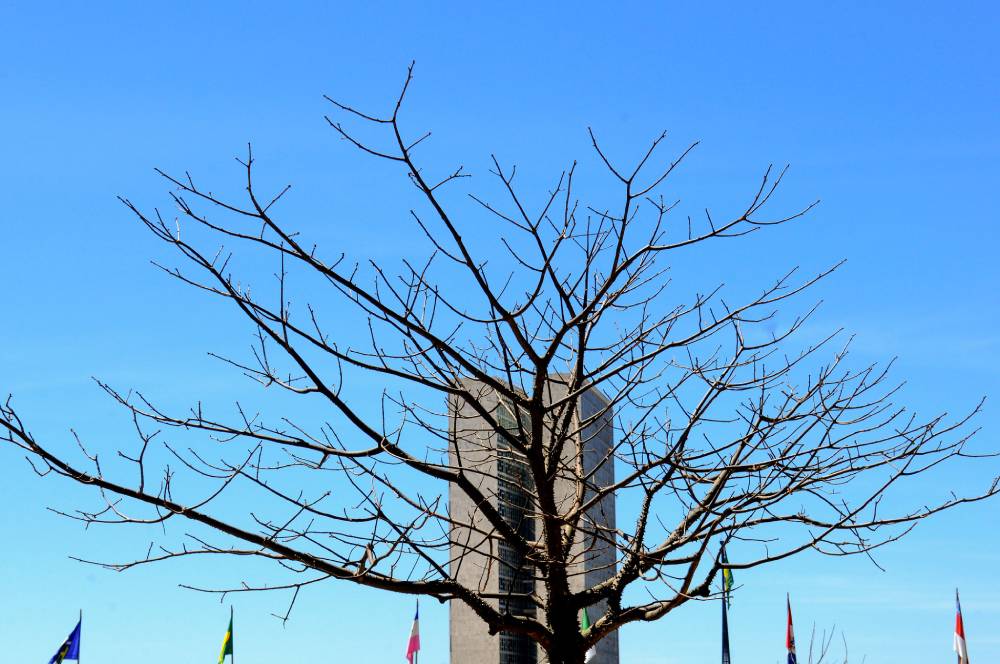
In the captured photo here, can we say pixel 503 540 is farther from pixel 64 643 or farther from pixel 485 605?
pixel 64 643

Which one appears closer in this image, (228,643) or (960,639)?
(960,639)

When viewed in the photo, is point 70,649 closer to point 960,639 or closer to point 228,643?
point 228,643

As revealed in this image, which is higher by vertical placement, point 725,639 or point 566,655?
point 725,639

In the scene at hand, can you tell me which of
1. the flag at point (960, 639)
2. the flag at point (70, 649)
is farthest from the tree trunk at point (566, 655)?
the flag at point (70, 649)

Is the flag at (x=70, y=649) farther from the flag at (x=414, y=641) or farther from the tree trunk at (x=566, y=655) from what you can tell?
the tree trunk at (x=566, y=655)

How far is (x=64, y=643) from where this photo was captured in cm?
2884

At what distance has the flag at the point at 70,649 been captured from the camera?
2880 cm

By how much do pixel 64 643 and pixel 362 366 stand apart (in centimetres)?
2628

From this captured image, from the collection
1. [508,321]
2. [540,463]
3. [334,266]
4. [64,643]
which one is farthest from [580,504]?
[64,643]

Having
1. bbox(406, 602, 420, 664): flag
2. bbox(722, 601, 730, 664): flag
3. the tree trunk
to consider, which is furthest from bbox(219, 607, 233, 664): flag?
the tree trunk

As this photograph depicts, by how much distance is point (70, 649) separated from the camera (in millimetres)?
28969

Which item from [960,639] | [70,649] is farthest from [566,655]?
[70,649]

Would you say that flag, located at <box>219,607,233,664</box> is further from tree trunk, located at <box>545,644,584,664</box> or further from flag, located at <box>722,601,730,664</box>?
tree trunk, located at <box>545,644,584,664</box>

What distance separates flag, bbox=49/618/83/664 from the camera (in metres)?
28.8
